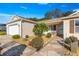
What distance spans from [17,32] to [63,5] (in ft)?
3.96

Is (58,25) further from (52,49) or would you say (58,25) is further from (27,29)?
(27,29)

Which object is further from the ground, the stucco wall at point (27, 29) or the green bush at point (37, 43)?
the stucco wall at point (27, 29)

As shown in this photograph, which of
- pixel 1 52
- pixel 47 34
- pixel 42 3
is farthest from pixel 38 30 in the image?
pixel 1 52

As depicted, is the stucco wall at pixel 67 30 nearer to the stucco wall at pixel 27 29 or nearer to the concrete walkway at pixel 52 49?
the concrete walkway at pixel 52 49

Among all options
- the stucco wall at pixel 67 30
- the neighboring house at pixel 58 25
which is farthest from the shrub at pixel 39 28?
the stucco wall at pixel 67 30

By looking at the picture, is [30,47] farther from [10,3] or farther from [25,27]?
[10,3]

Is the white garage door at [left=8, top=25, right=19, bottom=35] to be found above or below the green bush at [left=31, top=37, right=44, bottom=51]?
above

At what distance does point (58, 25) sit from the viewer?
218 inches

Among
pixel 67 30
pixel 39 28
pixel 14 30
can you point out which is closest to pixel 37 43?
pixel 39 28

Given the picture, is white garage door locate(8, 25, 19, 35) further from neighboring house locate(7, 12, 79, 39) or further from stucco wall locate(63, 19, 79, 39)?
stucco wall locate(63, 19, 79, 39)

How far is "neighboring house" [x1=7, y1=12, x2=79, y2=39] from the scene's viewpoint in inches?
218

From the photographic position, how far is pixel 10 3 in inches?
216

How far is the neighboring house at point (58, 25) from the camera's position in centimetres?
554

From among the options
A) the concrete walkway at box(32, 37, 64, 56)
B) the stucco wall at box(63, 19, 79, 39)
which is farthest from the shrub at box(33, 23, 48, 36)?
the stucco wall at box(63, 19, 79, 39)
